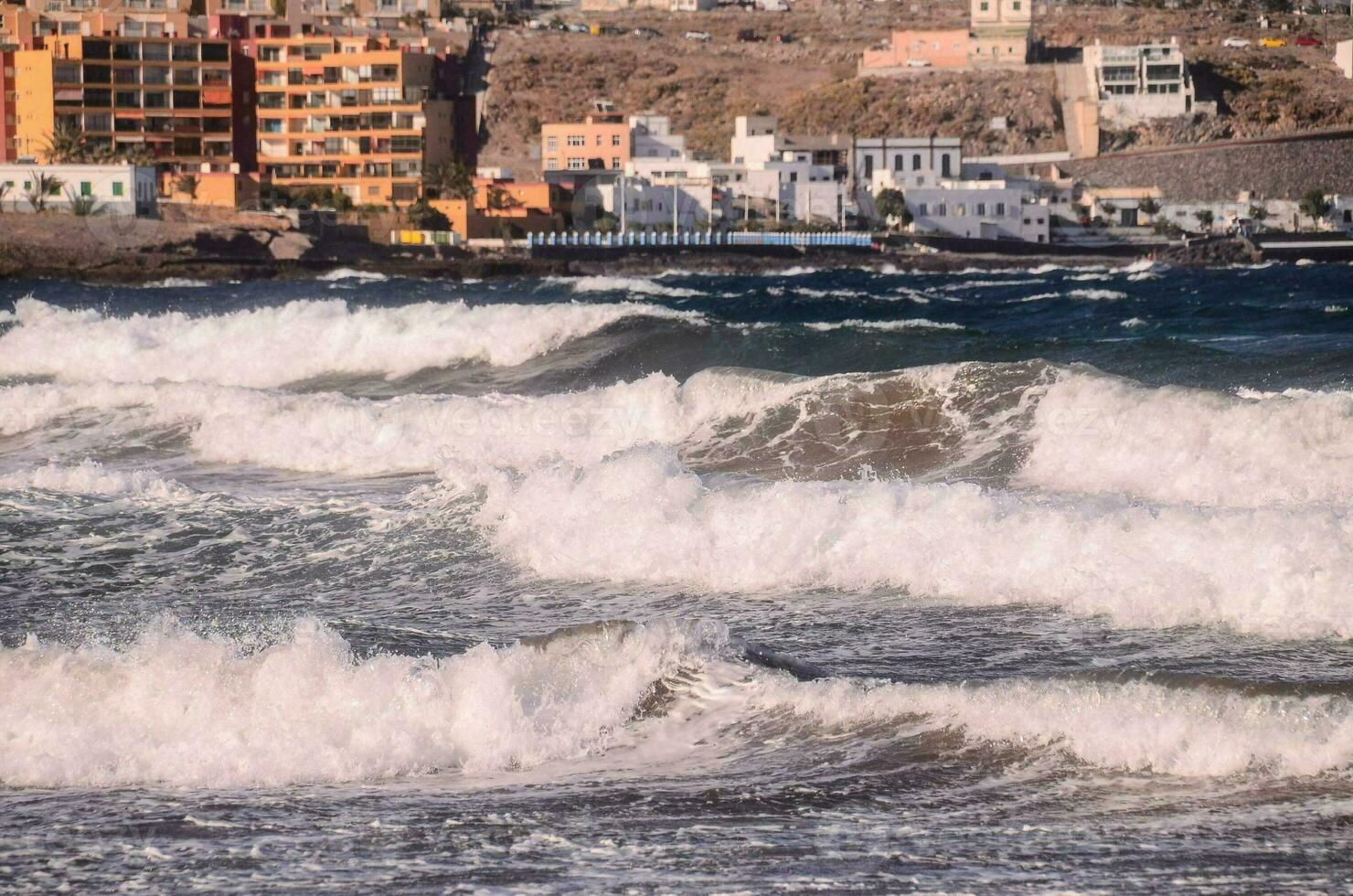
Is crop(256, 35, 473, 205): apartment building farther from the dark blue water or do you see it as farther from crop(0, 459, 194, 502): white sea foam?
crop(0, 459, 194, 502): white sea foam

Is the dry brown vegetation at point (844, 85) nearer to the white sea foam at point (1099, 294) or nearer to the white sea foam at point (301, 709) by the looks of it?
the white sea foam at point (1099, 294)

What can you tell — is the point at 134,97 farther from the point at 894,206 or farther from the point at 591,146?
Result: the point at 894,206

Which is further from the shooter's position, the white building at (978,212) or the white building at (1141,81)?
the white building at (1141,81)

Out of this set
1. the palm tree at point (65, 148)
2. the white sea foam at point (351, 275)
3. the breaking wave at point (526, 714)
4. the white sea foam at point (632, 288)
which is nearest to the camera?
Answer: the breaking wave at point (526, 714)

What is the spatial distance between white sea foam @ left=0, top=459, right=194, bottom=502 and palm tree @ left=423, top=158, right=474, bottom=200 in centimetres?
6788

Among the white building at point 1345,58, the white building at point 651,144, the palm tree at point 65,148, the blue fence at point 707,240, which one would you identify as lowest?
the blue fence at point 707,240

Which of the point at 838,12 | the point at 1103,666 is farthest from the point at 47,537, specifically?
the point at 838,12

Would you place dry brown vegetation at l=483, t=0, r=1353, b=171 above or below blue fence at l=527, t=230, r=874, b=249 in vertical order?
above

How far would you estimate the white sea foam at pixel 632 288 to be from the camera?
1804 inches

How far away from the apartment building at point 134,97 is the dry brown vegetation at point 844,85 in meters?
18.1

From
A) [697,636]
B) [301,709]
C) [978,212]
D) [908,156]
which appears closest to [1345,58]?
[908,156]

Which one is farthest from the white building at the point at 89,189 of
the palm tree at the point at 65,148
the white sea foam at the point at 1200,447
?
the white sea foam at the point at 1200,447

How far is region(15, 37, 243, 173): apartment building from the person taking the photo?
278 ft

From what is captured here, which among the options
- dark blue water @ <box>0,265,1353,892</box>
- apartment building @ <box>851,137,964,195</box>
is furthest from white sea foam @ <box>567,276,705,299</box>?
apartment building @ <box>851,137,964,195</box>
